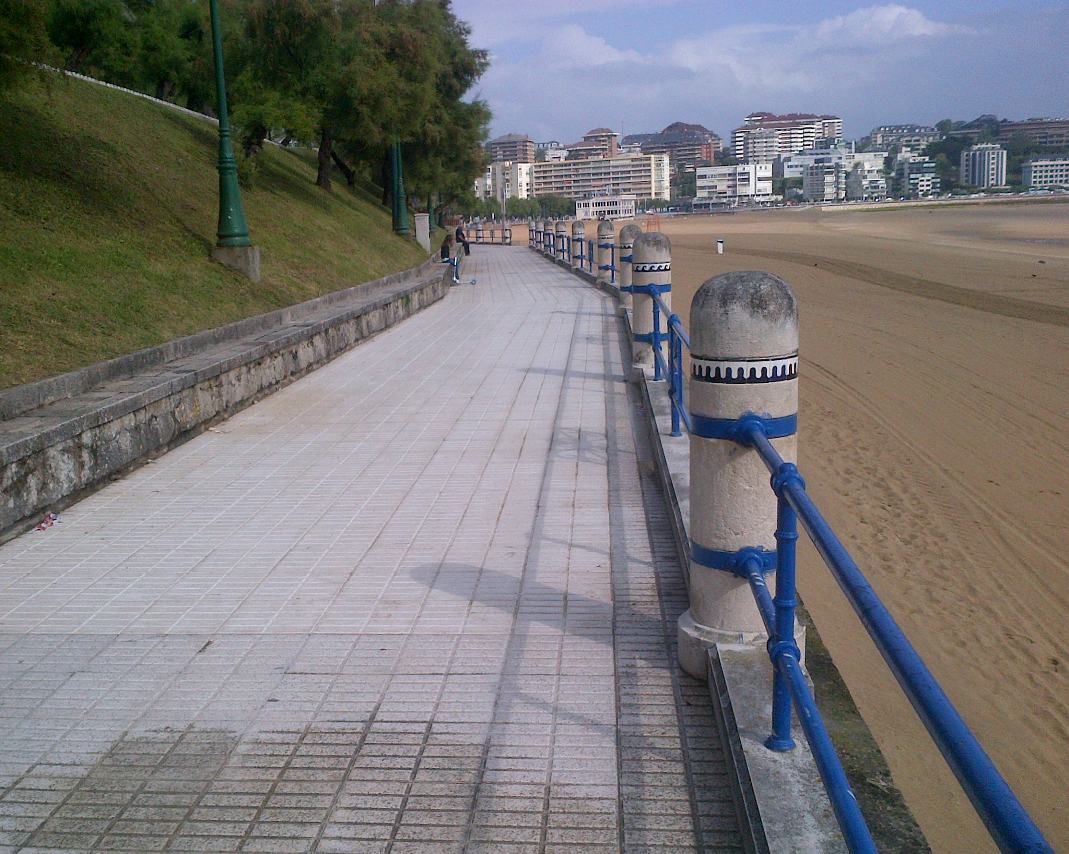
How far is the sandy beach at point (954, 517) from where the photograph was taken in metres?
5.09

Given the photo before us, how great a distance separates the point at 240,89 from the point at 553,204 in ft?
509

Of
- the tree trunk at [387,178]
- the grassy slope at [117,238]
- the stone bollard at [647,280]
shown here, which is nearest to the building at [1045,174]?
the tree trunk at [387,178]

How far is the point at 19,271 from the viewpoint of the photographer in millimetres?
10164

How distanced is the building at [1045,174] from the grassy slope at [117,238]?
7871 inches

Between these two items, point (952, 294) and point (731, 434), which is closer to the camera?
point (731, 434)

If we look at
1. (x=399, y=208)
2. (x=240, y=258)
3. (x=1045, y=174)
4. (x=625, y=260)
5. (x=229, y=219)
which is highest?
(x=1045, y=174)

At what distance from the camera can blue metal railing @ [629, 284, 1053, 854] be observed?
1553mm

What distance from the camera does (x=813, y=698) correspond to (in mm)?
2988

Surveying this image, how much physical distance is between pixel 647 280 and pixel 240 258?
6.39 metres

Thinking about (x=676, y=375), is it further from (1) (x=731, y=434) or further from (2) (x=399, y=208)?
(2) (x=399, y=208)

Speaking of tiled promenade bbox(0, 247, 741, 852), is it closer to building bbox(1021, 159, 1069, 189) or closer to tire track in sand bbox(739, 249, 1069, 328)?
tire track in sand bbox(739, 249, 1069, 328)

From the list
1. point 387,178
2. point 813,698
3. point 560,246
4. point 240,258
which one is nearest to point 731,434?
point 813,698

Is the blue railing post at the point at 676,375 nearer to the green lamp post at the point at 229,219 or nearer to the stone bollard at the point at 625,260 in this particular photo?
the green lamp post at the point at 229,219

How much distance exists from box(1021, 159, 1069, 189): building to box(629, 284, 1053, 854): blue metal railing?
214 meters
